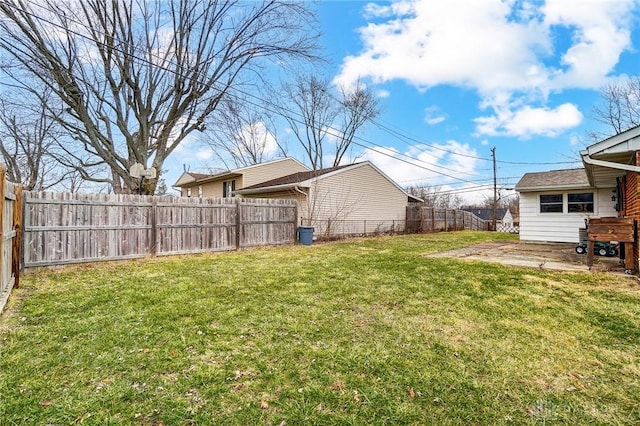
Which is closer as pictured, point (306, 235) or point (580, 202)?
point (580, 202)

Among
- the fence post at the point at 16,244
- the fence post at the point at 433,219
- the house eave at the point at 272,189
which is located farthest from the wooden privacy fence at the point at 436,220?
the fence post at the point at 16,244

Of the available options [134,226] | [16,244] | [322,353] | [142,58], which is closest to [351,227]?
[134,226]

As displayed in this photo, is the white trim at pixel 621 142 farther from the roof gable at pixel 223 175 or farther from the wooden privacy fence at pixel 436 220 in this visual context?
the roof gable at pixel 223 175

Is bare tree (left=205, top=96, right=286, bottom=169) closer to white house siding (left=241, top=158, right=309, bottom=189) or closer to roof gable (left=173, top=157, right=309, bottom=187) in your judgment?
roof gable (left=173, top=157, right=309, bottom=187)

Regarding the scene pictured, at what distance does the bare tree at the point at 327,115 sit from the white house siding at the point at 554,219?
628 inches

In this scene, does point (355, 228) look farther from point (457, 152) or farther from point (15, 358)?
point (457, 152)

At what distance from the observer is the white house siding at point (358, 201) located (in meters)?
14.4

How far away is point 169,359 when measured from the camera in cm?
284

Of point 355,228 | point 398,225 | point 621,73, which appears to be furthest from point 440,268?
point 621,73

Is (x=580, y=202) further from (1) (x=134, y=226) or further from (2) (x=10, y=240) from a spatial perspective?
(2) (x=10, y=240)

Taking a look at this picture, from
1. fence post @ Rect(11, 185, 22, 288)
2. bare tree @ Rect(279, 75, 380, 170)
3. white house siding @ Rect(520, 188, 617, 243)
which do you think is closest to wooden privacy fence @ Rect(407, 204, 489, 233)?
white house siding @ Rect(520, 188, 617, 243)

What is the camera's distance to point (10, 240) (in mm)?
4906

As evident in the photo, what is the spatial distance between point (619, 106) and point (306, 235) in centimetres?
2033

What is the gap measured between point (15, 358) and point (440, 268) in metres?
6.73
